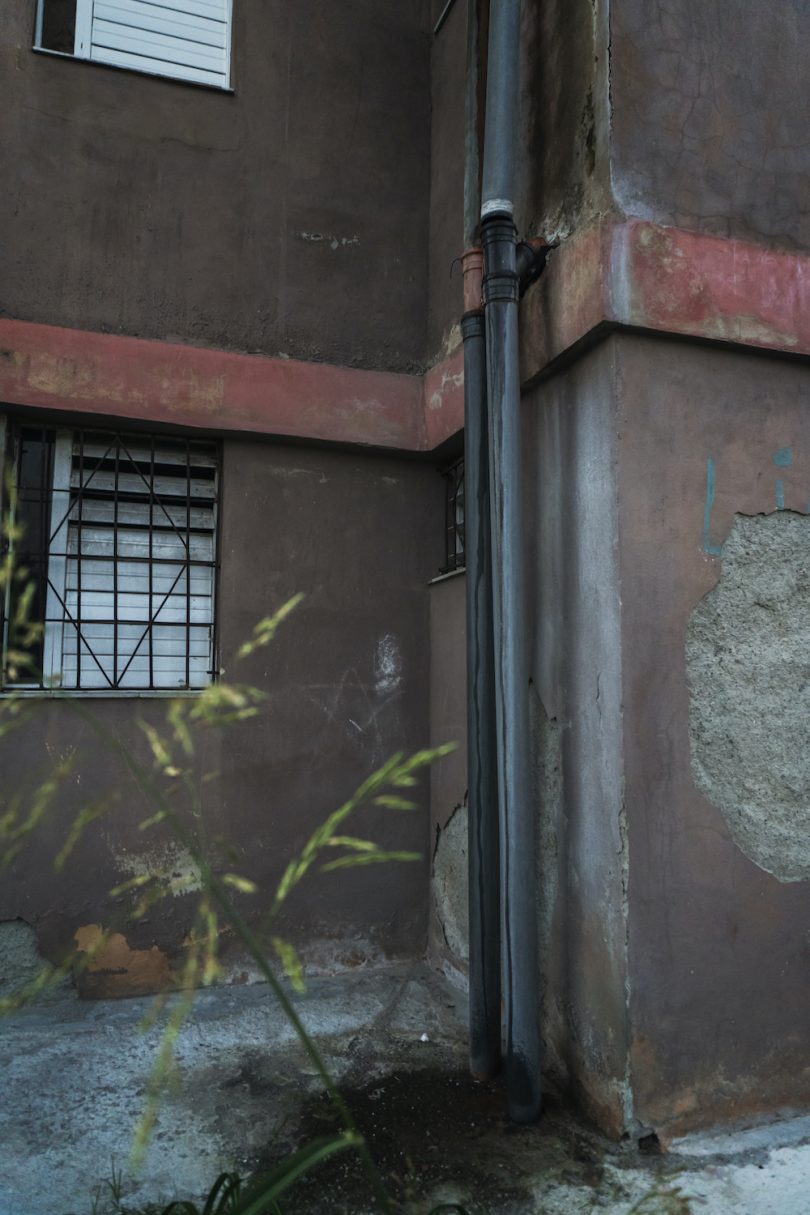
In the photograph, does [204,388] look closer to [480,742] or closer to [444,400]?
[444,400]

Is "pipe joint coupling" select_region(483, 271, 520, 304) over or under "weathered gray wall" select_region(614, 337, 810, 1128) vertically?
over

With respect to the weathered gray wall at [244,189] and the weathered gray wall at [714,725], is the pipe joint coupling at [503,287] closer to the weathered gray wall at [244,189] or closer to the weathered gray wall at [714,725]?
the weathered gray wall at [714,725]

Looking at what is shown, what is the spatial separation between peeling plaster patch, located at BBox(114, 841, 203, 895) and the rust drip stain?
0.29 metres

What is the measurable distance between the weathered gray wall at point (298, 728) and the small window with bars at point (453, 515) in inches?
2.6

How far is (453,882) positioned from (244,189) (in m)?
3.63

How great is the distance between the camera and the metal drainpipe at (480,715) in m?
3.30

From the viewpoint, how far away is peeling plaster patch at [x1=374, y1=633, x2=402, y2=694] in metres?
4.65

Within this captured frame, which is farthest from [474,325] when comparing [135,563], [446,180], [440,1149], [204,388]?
[440,1149]

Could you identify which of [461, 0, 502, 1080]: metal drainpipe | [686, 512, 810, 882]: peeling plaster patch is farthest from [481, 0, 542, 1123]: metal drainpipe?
[686, 512, 810, 882]: peeling plaster patch

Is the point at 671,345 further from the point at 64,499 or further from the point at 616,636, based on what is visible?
the point at 64,499

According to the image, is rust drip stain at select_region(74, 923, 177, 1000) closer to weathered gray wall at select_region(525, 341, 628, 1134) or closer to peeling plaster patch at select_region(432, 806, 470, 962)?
peeling plaster patch at select_region(432, 806, 470, 962)

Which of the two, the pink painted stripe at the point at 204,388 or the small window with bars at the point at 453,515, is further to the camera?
the small window with bars at the point at 453,515

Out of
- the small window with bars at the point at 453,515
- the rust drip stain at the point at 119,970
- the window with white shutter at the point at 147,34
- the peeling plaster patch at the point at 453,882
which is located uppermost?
the window with white shutter at the point at 147,34

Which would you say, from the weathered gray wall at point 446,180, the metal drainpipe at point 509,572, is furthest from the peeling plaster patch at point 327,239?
the metal drainpipe at point 509,572
